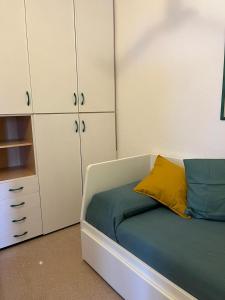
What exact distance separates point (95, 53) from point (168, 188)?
5.27 feet

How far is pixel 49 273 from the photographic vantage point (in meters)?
1.84

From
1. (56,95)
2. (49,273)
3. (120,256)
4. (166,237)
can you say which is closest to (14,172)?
(56,95)

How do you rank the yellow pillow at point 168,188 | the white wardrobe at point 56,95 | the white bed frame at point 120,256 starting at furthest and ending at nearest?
the white wardrobe at point 56,95 < the yellow pillow at point 168,188 < the white bed frame at point 120,256

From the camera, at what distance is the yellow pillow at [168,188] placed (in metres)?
1.71

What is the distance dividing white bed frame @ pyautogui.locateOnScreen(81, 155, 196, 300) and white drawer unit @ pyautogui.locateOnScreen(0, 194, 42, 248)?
0.64m

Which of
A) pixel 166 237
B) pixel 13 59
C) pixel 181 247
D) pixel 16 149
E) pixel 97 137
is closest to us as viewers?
pixel 181 247

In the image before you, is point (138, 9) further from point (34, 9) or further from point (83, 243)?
point (83, 243)

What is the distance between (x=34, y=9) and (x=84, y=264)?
7.21ft

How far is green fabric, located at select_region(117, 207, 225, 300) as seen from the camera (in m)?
1.07

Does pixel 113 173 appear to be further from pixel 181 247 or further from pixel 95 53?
pixel 95 53

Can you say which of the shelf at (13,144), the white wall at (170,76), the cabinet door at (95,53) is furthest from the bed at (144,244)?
the cabinet door at (95,53)

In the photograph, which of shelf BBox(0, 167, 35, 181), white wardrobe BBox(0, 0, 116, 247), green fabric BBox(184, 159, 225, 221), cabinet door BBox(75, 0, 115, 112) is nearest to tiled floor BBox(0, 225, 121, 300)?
white wardrobe BBox(0, 0, 116, 247)

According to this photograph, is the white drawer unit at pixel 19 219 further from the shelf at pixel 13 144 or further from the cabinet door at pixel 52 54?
the cabinet door at pixel 52 54

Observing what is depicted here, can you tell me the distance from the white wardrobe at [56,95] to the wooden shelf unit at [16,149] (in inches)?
0.5
